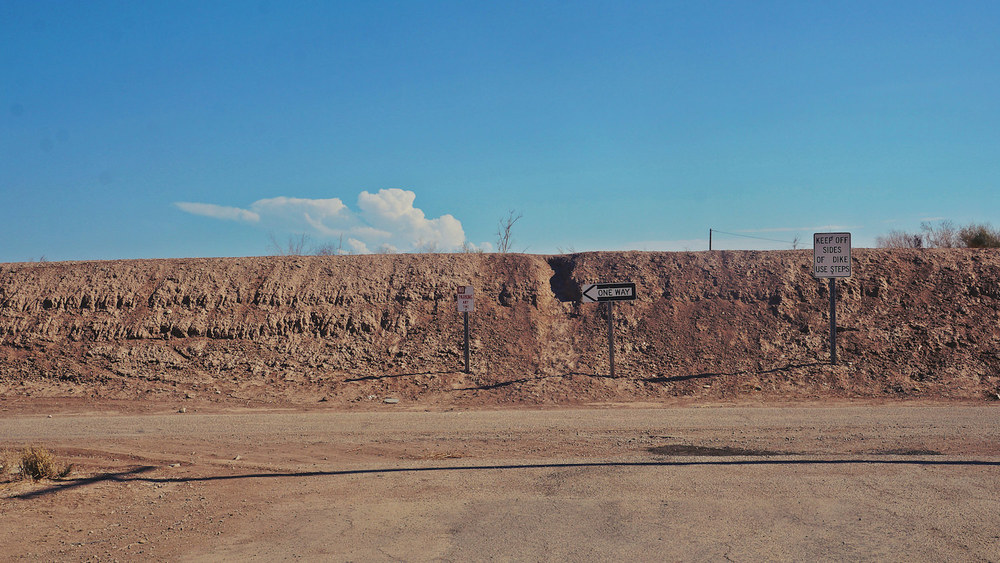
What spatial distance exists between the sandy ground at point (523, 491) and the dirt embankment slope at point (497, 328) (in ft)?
18.9

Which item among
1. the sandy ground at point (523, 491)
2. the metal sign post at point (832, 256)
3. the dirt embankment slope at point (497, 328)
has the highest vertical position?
the metal sign post at point (832, 256)

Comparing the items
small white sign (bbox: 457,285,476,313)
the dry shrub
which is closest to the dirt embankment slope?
small white sign (bbox: 457,285,476,313)

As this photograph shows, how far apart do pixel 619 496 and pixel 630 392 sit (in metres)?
10.9

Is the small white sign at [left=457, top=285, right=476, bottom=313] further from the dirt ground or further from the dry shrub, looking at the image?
the dry shrub

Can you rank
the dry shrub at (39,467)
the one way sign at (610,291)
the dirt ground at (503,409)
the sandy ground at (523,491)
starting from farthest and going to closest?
1. the one way sign at (610,291)
2. the dry shrub at (39,467)
3. the dirt ground at (503,409)
4. the sandy ground at (523,491)

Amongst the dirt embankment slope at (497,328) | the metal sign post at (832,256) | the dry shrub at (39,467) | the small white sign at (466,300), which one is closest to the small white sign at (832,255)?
the metal sign post at (832,256)

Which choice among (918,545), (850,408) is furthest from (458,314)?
(918,545)

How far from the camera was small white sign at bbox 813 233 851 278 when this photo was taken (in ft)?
61.2

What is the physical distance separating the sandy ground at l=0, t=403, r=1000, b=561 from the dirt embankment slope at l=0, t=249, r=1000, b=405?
18.9ft

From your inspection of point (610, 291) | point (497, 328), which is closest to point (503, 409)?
point (610, 291)

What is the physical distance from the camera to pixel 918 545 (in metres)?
5.46

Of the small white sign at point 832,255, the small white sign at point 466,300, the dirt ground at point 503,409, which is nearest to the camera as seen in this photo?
the dirt ground at point 503,409

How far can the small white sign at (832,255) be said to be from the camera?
1864cm

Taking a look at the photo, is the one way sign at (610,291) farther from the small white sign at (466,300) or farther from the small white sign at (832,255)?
the small white sign at (832,255)
